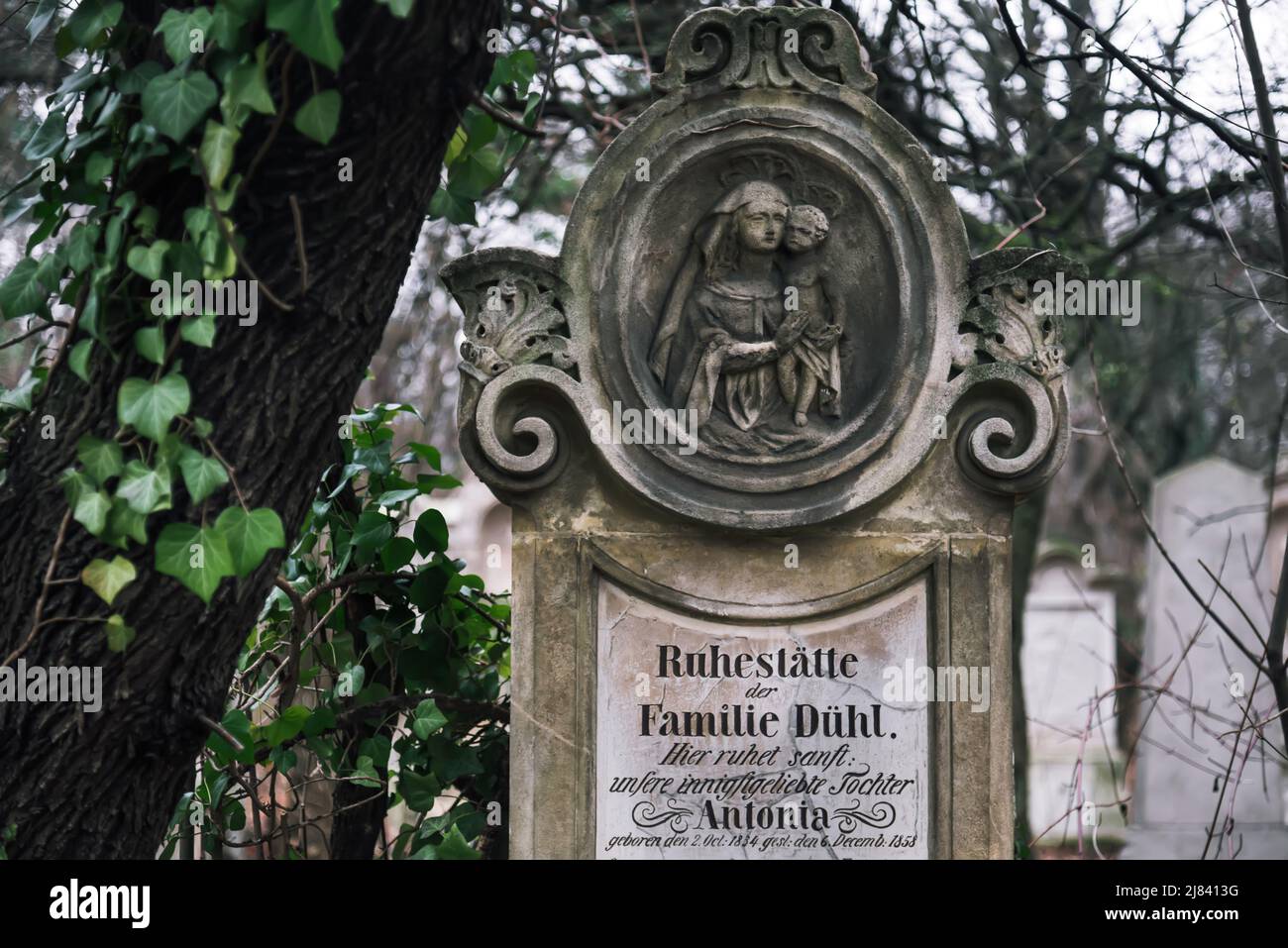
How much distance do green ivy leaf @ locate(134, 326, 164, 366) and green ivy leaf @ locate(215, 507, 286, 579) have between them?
0.34m

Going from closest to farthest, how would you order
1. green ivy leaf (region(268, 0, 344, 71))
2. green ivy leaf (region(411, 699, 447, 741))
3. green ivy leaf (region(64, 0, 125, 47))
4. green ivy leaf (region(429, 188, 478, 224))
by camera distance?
green ivy leaf (region(268, 0, 344, 71)) → green ivy leaf (region(64, 0, 125, 47)) → green ivy leaf (region(429, 188, 478, 224)) → green ivy leaf (region(411, 699, 447, 741))

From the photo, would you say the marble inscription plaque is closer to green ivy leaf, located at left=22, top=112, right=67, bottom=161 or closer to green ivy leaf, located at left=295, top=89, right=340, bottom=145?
green ivy leaf, located at left=295, top=89, right=340, bottom=145

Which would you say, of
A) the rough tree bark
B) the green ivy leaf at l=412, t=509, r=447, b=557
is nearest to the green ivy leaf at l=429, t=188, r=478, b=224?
the rough tree bark

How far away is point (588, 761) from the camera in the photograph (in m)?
4.19

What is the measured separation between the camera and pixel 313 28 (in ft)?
9.16

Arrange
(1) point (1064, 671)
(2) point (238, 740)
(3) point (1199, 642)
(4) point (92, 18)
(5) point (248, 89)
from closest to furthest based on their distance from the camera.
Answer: (5) point (248, 89) → (4) point (92, 18) → (2) point (238, 740) → (3) point (1199, 642) → (1) point (1064, 671)

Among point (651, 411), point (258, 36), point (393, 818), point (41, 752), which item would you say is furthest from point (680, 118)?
point (393, 818)

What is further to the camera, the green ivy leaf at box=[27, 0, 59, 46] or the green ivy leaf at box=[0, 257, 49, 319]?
the green ivy leaf at box=[27, 0, 59, 46]

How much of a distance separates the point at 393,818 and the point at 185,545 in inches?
291

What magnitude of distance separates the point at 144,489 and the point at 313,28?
0.97m

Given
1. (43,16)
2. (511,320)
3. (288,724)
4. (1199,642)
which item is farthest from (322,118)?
(1199,642)

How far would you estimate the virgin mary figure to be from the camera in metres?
4.35

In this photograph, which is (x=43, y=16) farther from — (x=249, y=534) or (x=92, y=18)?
(x=249, y=534)
